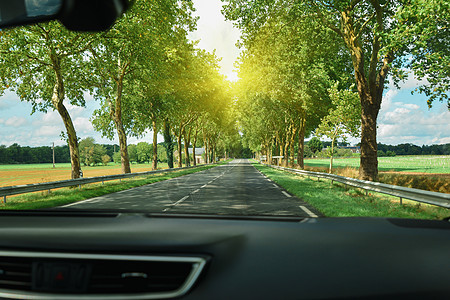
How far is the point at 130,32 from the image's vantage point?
55.0 ft

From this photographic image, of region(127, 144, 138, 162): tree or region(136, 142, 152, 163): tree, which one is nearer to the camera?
region(127, 144, 138, 162): tree

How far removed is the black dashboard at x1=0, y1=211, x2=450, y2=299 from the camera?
4.27ft

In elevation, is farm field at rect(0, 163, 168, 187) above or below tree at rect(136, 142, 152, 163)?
below

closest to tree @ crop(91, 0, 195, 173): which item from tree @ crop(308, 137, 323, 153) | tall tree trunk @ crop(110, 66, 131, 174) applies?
tall tree trunk @ crop(110, 66, 131, 174)

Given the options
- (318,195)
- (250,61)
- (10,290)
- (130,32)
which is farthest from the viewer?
(250,61)

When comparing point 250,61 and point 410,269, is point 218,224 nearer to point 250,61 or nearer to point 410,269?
point 410,269

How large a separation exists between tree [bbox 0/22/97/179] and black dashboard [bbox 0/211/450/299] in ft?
A: 42.8

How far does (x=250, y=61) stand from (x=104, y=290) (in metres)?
25.9

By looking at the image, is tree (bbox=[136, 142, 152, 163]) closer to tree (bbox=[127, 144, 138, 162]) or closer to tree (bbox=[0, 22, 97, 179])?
tree (bbox=[127, 144, 138, 162])

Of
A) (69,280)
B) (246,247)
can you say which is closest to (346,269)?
(246,247)

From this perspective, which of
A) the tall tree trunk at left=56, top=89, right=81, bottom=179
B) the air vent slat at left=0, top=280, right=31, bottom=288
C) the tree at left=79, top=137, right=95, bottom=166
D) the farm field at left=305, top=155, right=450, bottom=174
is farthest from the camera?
the tree at left=79, top=137, right=95, bottom=166

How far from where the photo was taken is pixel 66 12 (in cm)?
153

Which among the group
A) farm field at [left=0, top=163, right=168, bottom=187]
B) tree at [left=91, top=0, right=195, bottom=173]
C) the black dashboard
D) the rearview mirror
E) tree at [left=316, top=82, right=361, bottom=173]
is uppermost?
tree at [left=91, top=0, right=195, bottom=173]

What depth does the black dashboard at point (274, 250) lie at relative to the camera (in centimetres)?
130
